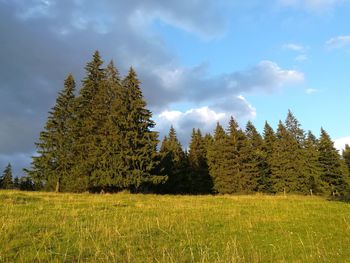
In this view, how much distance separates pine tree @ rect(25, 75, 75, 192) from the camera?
36656 millimetres

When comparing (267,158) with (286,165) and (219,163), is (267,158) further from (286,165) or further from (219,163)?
(219,163)

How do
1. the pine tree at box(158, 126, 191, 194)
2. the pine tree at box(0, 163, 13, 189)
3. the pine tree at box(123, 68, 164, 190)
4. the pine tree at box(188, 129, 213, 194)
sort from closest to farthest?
the pine tree at box(123, 68, 164, 190)
the pine tree at box(158, 126, 191, 194)
the pine tree at box(188, 129, 213, 194)
the pine tree at box(0, 163, 13, 189)

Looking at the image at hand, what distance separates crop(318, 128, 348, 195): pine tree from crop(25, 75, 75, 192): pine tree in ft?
159

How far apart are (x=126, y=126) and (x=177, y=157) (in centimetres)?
2882

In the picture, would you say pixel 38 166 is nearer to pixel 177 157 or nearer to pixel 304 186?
pixel 177 157

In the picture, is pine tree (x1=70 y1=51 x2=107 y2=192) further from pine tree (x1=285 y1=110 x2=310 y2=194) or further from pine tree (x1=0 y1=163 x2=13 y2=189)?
pine tree (x1=0 y1=163 x2=13 y2=189)

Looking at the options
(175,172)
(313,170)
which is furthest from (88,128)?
(313,170)

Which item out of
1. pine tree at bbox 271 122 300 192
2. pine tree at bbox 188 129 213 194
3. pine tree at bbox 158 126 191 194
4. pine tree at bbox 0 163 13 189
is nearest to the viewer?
pine tree at bbox 158 126 191 194

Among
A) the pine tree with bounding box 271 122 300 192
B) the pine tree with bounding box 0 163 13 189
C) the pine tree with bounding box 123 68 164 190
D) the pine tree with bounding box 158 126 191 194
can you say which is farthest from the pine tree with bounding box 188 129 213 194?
the pine tree with bounding box 0 163 13 189

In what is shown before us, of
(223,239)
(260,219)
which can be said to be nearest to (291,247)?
(223,239)

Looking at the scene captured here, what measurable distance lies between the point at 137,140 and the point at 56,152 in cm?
1011

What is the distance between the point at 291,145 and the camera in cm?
6059

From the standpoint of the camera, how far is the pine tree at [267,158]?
6462 centimetres

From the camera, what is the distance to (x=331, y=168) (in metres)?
62.4
